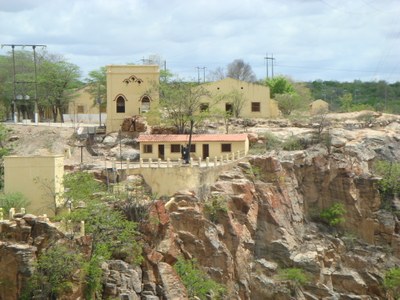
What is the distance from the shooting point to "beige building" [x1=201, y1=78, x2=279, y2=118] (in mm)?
87562

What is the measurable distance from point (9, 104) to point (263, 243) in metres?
35.0

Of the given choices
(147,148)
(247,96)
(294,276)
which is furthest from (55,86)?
(294,276)

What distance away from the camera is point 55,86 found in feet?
293

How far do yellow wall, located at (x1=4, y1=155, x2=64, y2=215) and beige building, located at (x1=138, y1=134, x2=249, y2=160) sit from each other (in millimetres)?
15203

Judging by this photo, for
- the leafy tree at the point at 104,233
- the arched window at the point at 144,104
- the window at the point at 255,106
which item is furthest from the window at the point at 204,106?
the leafy tree at the point at 104,233

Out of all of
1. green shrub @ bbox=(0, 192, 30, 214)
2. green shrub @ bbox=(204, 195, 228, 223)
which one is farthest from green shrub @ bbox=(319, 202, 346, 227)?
green shrub @ bbox=(0, 192, 30, 214)

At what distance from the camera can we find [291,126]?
278ft

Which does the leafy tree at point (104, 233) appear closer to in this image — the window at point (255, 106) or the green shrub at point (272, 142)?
the green shrub at point (272, 142)

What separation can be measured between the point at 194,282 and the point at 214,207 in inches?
318

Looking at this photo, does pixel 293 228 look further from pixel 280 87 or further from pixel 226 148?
pixel 280 87

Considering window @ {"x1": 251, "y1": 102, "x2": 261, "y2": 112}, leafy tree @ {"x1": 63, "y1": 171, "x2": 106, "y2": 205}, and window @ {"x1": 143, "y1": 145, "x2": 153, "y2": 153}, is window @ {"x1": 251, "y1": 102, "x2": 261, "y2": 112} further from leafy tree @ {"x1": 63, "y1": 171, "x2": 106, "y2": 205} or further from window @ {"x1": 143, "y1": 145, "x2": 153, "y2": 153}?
leafy tree @ {"x1": 63, "y1": 171, "x2": 106, "y2": 205}

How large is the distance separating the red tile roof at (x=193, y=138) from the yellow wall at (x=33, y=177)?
15295 millimetres

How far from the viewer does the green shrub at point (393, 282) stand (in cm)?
6988

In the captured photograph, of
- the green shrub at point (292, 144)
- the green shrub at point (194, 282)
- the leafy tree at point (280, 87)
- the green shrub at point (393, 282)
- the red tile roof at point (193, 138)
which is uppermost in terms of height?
the leafy tree at point (280, 87)
